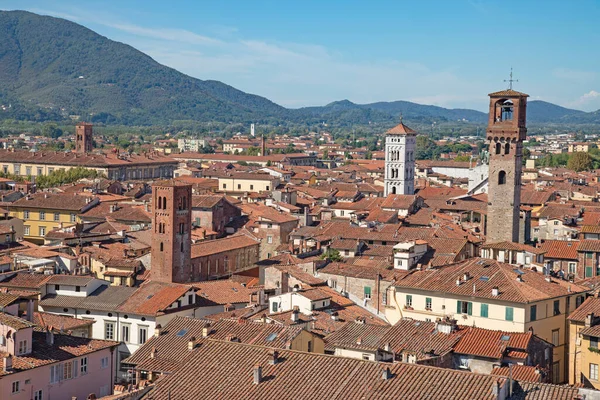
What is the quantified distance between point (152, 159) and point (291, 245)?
86945mm

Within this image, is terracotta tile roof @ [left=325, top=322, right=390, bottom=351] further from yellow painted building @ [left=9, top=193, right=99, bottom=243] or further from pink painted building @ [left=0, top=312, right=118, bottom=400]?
yellow painted building @ [left=9, top=193, right=99, bottom=243]

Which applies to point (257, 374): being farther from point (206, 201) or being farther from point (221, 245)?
point (206, 201)

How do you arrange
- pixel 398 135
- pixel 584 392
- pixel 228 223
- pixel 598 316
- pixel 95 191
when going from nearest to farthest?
pixel 584 392, pixel 598 316, pixel 228 223, pixel 95 191, pixel 398 135

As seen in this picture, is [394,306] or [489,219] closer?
[394,306]

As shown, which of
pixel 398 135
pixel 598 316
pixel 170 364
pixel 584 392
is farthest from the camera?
pixel 398 135

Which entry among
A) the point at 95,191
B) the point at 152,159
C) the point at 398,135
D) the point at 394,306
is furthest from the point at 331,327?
the point at 152,159

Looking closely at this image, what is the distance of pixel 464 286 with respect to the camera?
40.6m

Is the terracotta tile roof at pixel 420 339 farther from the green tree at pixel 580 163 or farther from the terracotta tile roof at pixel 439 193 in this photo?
the green tree at pixel 580 163

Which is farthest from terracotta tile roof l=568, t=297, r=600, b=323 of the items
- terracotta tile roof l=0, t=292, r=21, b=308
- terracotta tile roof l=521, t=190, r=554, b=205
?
terracotta tile roof l=521, t=190, r=554, b=205

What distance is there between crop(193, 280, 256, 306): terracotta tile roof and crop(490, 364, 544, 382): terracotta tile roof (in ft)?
60.0

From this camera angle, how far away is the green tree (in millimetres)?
163625

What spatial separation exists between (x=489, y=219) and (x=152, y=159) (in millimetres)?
91128

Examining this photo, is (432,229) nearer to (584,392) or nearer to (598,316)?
(598,316)

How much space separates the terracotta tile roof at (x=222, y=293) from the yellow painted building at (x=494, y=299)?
6.91 meters
